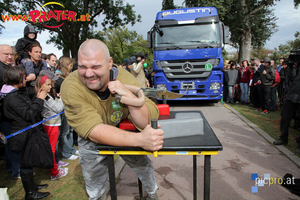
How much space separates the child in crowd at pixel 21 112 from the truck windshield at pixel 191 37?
5542mm

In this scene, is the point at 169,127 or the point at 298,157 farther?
the point at 298,157

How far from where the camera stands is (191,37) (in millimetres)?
7277

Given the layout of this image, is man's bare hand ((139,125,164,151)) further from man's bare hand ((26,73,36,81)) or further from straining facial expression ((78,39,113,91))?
man's bare hand ((26,73,36,81))

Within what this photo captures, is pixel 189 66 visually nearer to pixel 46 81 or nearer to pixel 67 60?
pixel 67 60

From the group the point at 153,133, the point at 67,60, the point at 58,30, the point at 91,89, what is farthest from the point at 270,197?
the point at 58,30

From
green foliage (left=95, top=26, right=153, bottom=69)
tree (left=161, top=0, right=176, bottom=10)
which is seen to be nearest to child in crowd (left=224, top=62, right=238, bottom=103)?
tree (left=161, top=0, right=176, bottom=10)

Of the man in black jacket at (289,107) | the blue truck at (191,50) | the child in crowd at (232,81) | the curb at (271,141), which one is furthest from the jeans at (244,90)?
the man in black jacket at (289,107)

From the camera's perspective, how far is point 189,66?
7.33 m

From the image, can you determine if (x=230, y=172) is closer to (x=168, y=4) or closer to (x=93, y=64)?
(x=93, y=64)

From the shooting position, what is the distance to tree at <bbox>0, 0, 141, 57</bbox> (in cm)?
1438

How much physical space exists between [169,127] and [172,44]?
6237 mm

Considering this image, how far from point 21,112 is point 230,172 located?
3.20 metres

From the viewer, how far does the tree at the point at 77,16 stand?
14381 mm

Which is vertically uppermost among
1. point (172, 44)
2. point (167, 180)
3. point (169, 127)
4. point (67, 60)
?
point (172, 44)
